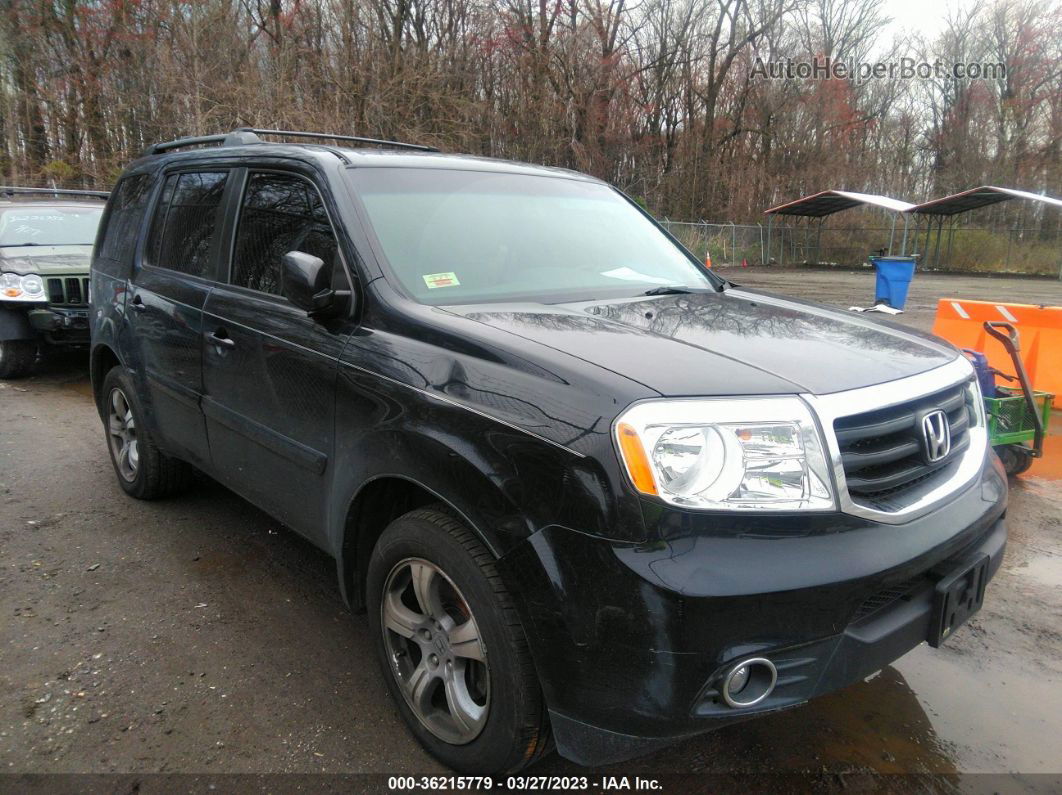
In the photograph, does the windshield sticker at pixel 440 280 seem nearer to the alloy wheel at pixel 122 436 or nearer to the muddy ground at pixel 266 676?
the muddy ground at pixel 266 676

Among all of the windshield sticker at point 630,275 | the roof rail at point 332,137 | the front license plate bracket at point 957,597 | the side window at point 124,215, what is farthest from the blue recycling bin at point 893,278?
the front license plate bracket at point 957,597

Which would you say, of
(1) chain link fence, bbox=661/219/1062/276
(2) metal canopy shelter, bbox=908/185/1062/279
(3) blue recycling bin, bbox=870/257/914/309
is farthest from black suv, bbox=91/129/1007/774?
(1) chain link fence, bbox=661/219/1062/276

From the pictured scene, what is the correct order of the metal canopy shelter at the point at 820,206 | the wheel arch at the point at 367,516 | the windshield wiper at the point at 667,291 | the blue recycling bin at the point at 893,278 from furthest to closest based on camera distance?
the metal canopy shelter at the point at 820,206 → the blue recycling bin at the point at 893,278 → the windshield wiper at the point at 667,291 → the wheel arch at the point at 367,516

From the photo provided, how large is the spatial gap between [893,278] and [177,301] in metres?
15.6

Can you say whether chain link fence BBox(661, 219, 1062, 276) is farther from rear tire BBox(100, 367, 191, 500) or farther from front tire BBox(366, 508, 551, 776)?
front tire BBox(366, 508, 551, 776)

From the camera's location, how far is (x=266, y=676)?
2.89 m

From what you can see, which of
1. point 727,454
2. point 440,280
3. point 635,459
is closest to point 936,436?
point 727,454

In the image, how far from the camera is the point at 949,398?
2420 millimetres

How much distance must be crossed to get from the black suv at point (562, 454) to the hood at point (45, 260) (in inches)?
215

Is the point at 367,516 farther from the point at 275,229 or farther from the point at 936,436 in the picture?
the point at 936,436

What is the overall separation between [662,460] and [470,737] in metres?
1.06

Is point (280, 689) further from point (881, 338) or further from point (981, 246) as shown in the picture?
point (981, 246)

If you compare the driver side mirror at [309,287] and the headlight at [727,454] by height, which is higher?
the driver side mirror at [309,287]

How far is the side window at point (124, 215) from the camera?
14.1 feet
